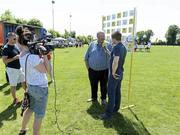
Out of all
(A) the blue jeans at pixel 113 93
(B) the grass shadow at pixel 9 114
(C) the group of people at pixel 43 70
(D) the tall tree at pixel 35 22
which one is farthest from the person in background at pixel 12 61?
(D) the tall tree at pixel 35 22

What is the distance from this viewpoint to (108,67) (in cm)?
630

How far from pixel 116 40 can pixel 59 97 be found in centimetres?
307

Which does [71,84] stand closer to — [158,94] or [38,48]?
[158,94]

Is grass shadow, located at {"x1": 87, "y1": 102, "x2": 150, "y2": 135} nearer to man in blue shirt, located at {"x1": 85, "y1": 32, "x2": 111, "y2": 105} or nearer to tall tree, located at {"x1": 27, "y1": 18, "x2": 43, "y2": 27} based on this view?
man in blue shirt, located at {"x1": 85, "y1": 32, "x2": 111, "y2": 105}

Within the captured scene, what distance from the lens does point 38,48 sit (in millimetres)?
3770

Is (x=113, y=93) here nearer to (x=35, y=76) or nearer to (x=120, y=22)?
(x=35, y=76)

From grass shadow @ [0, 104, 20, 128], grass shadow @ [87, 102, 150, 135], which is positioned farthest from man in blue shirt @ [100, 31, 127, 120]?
grass shadow @ [0, 104, 20, 128]

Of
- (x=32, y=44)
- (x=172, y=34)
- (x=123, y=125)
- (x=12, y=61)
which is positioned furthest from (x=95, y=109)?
(x=172, y=34)

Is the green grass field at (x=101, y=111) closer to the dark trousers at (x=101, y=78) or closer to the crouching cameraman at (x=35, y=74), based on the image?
the dark trousers at (x=101, y=78)

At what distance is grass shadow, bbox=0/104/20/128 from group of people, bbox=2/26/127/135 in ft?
1.00

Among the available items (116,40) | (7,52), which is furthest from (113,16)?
(7,52)

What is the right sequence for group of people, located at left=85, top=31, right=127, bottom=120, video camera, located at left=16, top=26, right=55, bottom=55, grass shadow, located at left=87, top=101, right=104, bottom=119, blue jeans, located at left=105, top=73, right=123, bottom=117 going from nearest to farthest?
video camera, located at left=16, top=26, right=55, bottom=55 → group of people, located at left=85, top=31, right=127, bottom=120 → blue jeans, located at left=105, top=73, right=123, bottom=117 → grass shadow, located at left=87, top=101, right=104, bottom=119

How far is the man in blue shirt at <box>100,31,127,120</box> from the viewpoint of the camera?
16.3 feet

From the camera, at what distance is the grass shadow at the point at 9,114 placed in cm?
557
